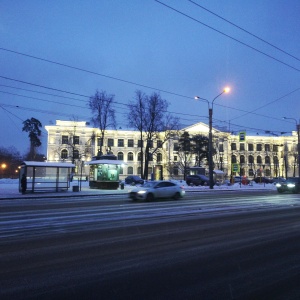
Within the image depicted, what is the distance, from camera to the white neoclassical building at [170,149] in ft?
305

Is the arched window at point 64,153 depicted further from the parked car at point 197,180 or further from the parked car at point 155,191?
the parked car at point 155,191

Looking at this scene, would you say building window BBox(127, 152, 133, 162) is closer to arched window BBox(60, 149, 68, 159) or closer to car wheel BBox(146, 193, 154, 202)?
arched window BBox(60, 149, 68, 159)

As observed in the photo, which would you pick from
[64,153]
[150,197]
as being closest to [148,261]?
[150,197]

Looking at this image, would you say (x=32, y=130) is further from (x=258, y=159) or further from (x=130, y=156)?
(x=258, y=159)

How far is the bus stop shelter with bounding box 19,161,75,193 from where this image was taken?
2975 cm

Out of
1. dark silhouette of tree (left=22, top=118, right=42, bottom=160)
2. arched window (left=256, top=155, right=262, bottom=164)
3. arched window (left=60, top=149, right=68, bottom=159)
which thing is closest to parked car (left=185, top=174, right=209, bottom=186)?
dark silhouette of tree (left=22, top=118, right=42, bottom=160)

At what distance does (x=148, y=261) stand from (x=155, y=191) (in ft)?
55.3

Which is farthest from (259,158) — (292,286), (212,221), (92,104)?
(292,286)

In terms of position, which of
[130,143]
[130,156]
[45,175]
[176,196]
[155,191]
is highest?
[130,143]

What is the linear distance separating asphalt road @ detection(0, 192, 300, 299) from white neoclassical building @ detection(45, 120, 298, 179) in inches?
3030

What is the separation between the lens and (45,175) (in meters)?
31.5

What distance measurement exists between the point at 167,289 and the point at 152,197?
719 inches

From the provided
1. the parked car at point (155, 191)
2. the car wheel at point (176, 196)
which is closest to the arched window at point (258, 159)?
the parked car at point (155, 191)

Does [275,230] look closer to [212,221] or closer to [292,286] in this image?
[212,221]
